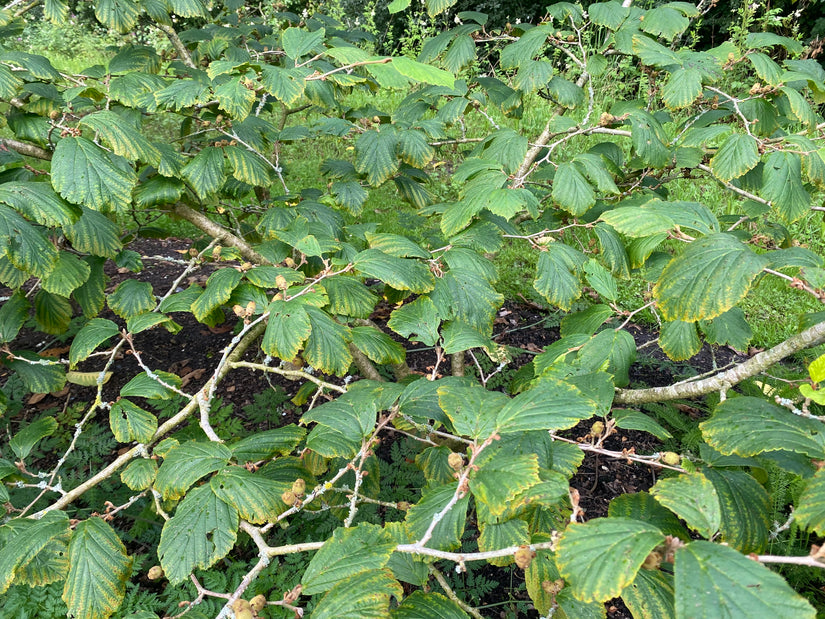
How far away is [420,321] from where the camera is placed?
3.85 feet

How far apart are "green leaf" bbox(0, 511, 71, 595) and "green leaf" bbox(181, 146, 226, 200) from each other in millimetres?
932

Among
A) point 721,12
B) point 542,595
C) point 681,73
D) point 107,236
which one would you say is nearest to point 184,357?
point 107,236

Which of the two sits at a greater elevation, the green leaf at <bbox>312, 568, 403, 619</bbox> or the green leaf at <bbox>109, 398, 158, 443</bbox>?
the green leaf at <bbox>312, 568, 403, 619</bbox>

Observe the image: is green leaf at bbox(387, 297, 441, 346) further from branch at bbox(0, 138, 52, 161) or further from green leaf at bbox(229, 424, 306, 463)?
branch at bbox(0, 138, 52, 161)

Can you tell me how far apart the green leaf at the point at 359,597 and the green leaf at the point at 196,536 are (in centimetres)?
28

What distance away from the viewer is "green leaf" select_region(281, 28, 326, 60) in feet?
4.53

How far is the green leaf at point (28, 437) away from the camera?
138cm

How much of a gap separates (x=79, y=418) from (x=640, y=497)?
2.43 meters

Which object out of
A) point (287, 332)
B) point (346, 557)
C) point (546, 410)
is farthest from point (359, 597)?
point (287, 332)

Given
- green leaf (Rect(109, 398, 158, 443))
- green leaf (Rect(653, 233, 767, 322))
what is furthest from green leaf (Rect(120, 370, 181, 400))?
green leaf (Rect(653, 233, 767, 322))

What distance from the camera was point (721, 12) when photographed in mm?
6828

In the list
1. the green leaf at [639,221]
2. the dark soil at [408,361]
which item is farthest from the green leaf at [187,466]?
the dark soil at [408,361]

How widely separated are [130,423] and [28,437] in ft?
1.64

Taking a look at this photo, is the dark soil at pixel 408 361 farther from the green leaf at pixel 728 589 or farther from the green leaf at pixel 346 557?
the green leaf at pixel 728 589
